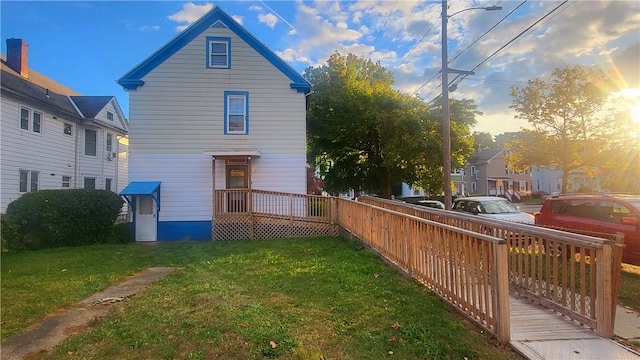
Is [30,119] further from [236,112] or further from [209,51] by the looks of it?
[236,112]

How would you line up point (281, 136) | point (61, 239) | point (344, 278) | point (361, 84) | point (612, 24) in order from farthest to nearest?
point (361, 84) < point (281, 136) < point (61, 239) < point (612, 24) < point (344, 278)

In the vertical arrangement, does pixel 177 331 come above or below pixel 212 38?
below

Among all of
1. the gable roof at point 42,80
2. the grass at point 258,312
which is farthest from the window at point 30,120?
the grass at point 258,312

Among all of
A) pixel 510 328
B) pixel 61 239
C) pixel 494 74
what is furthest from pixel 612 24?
pixel 61 239

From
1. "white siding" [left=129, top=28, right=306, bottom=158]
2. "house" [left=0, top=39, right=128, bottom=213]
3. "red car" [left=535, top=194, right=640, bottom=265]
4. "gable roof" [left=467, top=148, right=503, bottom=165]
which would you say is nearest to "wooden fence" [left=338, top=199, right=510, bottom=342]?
"red car" [left=535, top=194, right=640, bottom=265]

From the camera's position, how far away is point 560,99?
60.4 feet

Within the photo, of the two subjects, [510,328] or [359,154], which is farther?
[359,154]

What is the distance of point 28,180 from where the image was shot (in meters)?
15.2

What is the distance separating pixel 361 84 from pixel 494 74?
8.16 m

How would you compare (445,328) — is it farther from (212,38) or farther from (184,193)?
(212,38)

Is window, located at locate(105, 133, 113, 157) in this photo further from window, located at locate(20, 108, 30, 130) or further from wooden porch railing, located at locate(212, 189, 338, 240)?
wooden porch railing, located at locate(212, 189, 338, 240)

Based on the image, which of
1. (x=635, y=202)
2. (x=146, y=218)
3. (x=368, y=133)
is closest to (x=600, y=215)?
(x=635, y=202)

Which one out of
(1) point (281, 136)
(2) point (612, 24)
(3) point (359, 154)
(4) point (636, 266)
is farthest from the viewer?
(3) point (359, 154)

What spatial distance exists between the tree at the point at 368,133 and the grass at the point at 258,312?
11.7m
